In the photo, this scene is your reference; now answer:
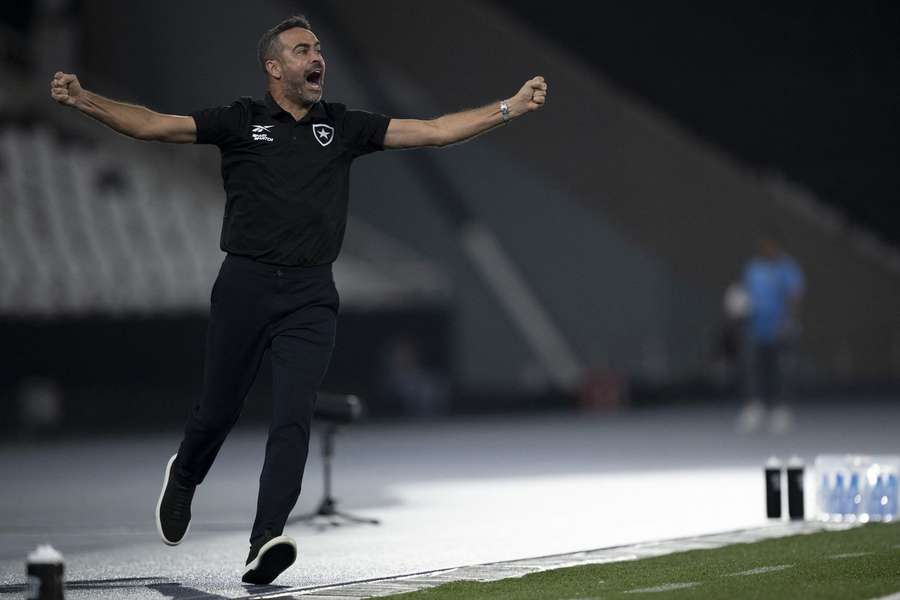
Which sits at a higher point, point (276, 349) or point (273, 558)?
point (276, 349)

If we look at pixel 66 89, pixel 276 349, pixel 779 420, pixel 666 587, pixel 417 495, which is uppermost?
pixel 66 89

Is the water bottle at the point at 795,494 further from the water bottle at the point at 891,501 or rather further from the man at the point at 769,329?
the man at the point at 769,329

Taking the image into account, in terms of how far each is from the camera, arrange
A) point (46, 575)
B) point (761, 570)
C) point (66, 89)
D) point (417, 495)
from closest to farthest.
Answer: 1. point (46, 575)
2. point (66, 89)
3. point (761, 570)
4. point (417, 495)

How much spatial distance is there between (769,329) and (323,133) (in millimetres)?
13123

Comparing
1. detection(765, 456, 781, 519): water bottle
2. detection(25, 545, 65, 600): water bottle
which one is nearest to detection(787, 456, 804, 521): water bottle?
detection(765, 456, 781, 519): water bottle

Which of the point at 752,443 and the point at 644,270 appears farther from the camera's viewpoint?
the point at 644,270

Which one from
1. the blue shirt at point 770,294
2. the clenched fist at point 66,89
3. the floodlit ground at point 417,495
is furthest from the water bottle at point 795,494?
the blue shirt at point 770,294

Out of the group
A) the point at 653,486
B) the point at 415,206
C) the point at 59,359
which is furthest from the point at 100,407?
the point at 653,486

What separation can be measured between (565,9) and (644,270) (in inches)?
211

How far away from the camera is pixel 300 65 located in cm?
805

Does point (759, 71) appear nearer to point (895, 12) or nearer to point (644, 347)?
point (895, 12)

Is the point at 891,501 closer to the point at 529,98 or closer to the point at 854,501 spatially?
the point at 854,501

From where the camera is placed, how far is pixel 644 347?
29547 mm

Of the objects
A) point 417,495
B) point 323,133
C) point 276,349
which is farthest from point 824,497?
point 323,133
